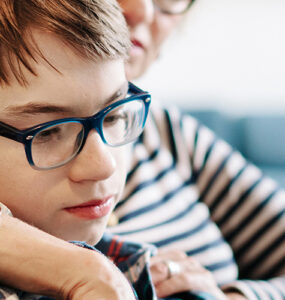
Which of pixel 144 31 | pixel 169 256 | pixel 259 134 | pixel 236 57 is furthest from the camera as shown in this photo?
pixel 236 57

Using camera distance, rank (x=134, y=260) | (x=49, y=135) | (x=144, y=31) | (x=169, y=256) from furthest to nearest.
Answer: (x=144, y=31), (x=169, y=256), (x=134, y=260), (x=49, y=135)

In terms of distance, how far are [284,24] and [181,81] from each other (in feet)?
2.83

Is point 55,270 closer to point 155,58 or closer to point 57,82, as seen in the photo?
point 57,82

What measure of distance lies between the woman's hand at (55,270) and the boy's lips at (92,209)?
0.12 meters

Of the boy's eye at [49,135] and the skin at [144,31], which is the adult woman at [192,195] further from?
the boy's eye at [49,135]

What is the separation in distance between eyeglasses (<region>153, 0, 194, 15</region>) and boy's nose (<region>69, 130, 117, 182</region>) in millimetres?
616

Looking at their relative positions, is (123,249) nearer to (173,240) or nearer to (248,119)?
(173,240)

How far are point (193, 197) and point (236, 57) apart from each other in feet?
7.92

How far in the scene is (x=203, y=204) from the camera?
1204mm

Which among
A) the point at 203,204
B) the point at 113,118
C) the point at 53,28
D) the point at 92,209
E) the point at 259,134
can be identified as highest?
the point at 53,28

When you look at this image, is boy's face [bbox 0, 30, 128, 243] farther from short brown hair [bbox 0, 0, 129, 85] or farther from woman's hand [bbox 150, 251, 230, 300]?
woman's hand [bbox 150, 251, 230, 300]

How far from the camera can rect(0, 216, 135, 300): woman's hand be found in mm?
505

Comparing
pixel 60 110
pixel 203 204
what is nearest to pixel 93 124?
pixel 60 110

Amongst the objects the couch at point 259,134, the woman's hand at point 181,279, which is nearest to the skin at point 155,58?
the woman's hand at point 181,279
